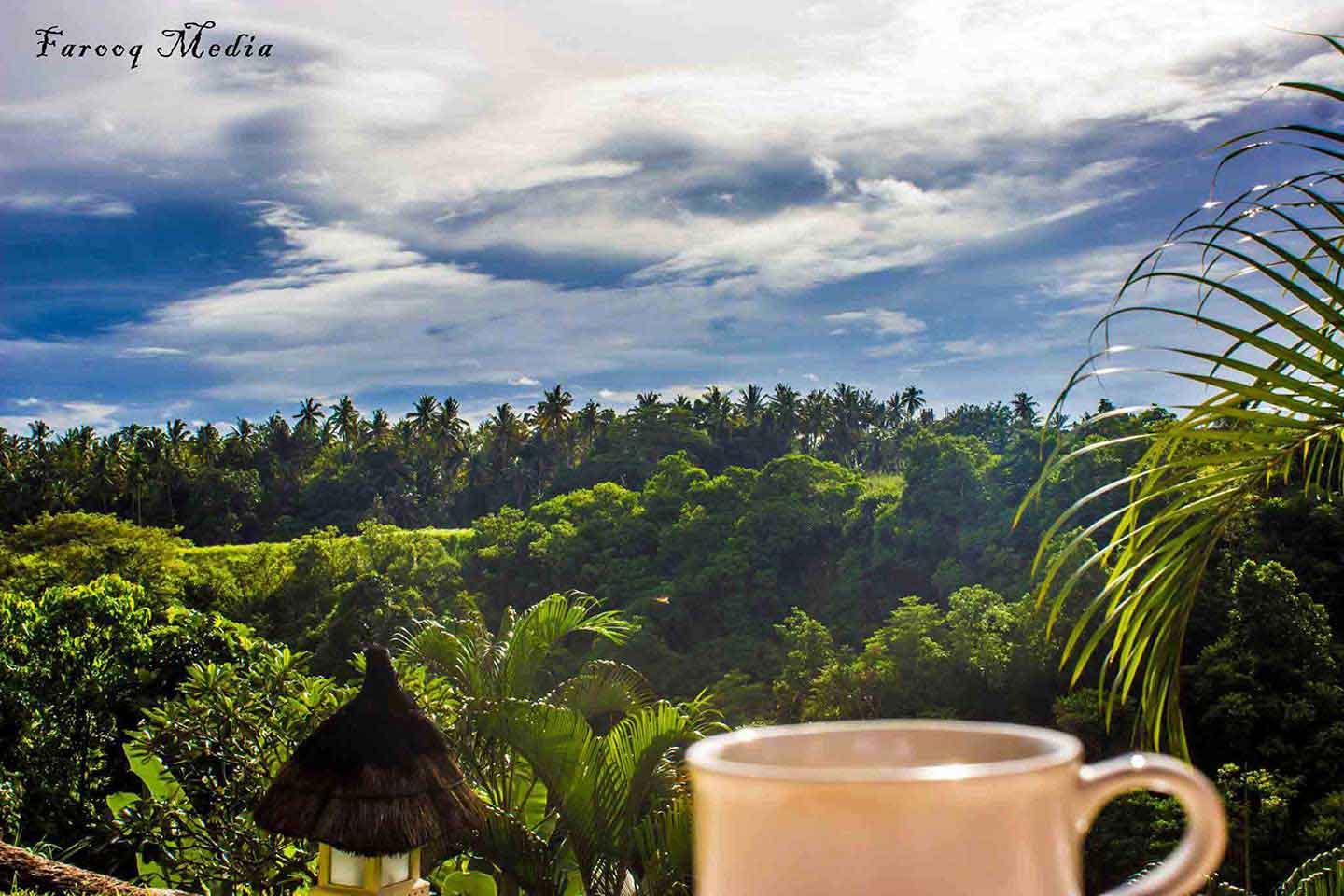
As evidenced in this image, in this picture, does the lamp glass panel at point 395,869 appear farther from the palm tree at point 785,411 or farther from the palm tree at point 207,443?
the palm tree at point 207,443

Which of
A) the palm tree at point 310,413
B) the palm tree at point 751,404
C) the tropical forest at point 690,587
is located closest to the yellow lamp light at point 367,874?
the tropical forest at point 690,587

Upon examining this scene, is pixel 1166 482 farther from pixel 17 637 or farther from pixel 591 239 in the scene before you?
pixel 591 239

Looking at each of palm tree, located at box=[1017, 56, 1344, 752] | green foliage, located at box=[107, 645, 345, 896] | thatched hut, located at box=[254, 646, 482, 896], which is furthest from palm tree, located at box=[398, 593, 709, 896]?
palm tree, located at box=[1017, 56, 1344, 752]

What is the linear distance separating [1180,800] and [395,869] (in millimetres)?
3074

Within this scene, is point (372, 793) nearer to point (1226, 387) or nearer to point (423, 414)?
point (1226, 387)

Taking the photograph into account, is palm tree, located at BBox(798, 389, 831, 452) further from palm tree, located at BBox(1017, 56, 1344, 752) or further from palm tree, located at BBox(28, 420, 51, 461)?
palm tree, located at BBox(1017, 56, 1344, 752)

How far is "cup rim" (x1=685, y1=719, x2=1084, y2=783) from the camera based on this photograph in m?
0.32

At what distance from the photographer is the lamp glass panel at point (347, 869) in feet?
10.2

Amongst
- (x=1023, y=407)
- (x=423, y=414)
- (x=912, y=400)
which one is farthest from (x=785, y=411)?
(x=423, y=414)

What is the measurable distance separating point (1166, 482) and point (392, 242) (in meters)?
32.5

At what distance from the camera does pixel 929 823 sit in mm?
318

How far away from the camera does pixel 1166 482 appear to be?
2.10m

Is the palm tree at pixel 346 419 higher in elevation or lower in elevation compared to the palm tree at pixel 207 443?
higher

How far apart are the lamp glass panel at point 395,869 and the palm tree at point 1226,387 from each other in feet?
6.40
